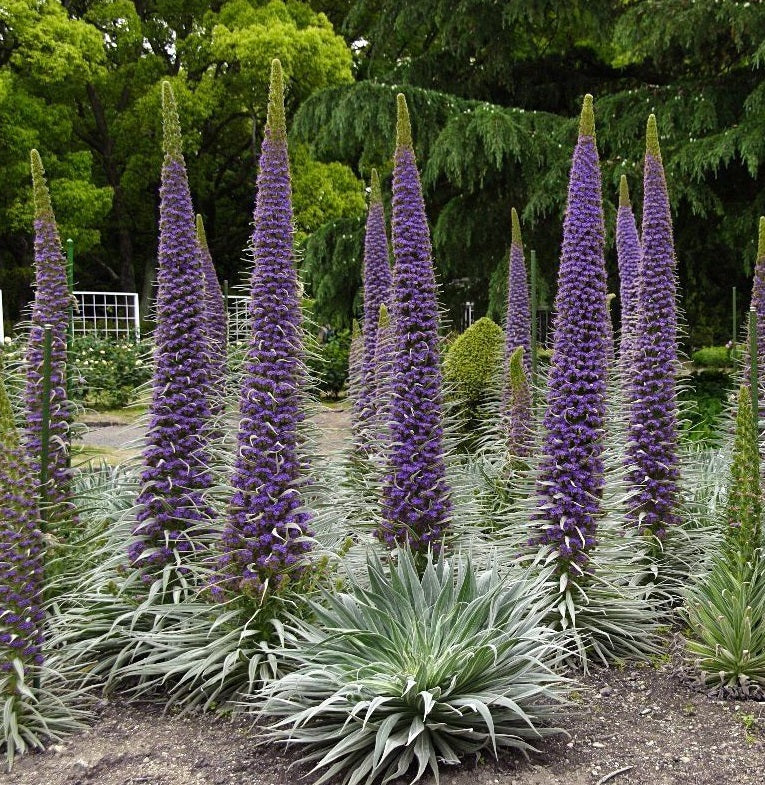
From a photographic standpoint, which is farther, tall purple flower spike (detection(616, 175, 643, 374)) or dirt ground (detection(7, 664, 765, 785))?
tall purple flower spike (detection(616, 175, 643, 374))

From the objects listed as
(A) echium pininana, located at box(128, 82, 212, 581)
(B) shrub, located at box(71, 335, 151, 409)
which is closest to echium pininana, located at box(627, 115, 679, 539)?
(A) echium pininana, located at box(128, 82, 212, 581)

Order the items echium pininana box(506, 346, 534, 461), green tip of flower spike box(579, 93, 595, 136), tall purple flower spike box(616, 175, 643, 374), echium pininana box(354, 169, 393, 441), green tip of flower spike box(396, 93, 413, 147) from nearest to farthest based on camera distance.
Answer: green tip of flower spike box(579, 93, 595, 136) → green tip of flower spike box(396, 93, 413, 147) → echium pininana box(506, 346, 534, 461) → echium pininana box(354, 169, 393, 441) → tall purple flower spike box(616, 175, 643, 374)

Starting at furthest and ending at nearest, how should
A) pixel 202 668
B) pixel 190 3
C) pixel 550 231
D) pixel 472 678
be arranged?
pixel 190 3, pixel 550 231, pixel 202 668, pixel 472 678

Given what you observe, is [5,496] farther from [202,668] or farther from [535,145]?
[535,145]

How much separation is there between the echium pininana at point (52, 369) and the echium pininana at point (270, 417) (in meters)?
1.00

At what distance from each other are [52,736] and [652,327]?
3.55 meters

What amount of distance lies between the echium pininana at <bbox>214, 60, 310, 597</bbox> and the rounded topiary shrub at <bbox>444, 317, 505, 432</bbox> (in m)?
4.38

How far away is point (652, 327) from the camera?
468 cm

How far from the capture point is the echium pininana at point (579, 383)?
3982 mm

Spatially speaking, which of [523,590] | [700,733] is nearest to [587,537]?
[523,590]

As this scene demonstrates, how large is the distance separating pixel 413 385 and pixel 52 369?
5.75 ft

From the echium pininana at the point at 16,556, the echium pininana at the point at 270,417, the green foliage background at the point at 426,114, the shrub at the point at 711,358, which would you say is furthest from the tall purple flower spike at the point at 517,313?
the shrub at the point at 711,358

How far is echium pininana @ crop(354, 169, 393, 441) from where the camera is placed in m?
5.48

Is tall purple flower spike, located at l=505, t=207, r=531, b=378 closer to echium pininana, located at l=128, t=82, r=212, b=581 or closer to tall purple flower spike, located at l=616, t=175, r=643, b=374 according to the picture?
tall purple flower spike, located at l=616, t=175, r=643, b=374
